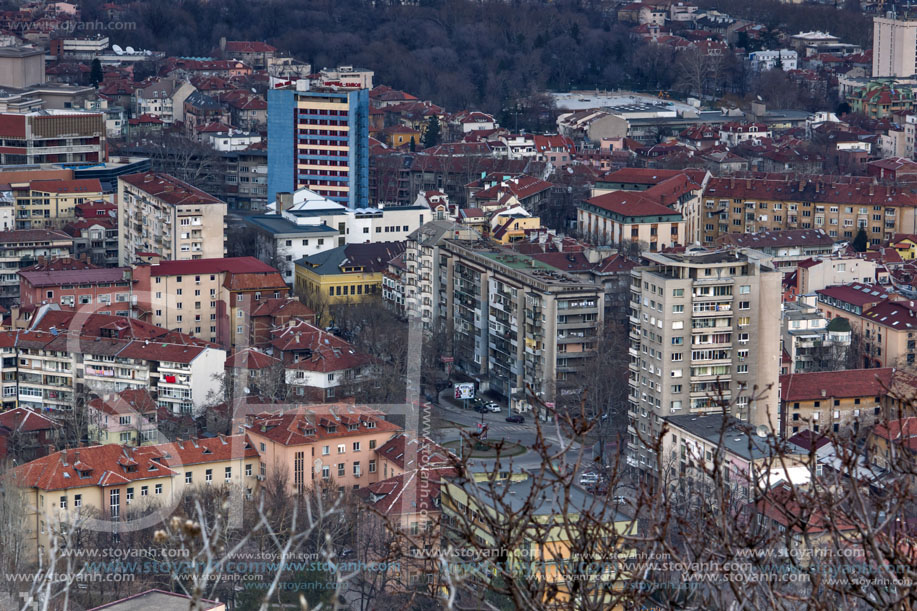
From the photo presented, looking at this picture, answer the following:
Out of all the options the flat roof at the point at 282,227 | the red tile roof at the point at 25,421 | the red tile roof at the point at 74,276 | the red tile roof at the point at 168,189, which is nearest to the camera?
the red tile roof at the point at 25,421

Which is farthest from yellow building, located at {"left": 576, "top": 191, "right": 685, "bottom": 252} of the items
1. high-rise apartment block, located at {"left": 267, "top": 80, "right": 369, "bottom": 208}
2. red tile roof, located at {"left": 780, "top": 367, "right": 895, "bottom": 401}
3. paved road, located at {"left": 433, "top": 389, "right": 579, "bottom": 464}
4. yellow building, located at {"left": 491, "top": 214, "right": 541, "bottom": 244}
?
red tile roof, located at {"left": 780, "top": 367, "right": 895, "bottom": 401}

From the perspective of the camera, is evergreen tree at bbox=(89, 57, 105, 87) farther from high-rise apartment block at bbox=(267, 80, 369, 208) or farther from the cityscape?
high-rise apartment block at bbox=(267, 80, 369, 208)

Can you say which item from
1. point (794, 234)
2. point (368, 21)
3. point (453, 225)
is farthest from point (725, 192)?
point (368, 21)

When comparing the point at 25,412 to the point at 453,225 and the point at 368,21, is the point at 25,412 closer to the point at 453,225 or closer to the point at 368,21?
the point at 453,225

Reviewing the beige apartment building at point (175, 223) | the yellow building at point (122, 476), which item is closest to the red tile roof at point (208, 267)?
the beige apartment building at point (175, 223)

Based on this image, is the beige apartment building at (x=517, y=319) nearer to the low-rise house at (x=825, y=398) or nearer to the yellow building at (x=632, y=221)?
the low-rise house at (x=825, y=398)
